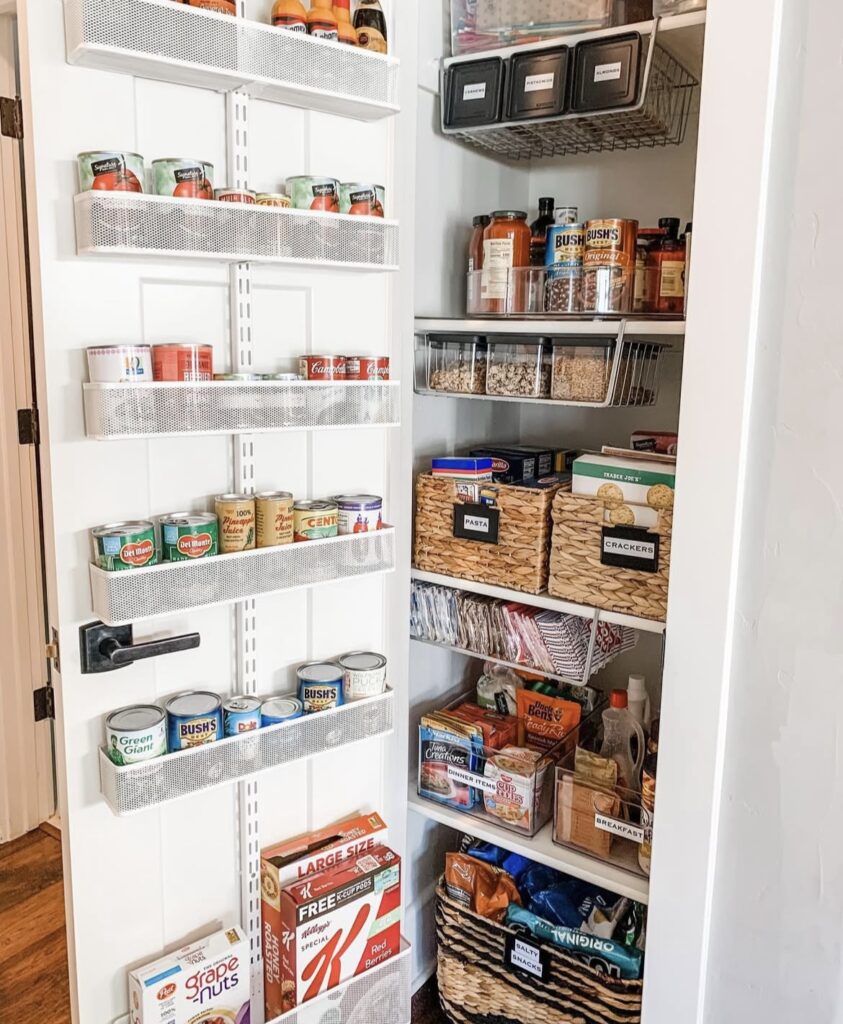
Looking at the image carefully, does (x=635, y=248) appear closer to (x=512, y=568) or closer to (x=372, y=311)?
(x=372, y=311)

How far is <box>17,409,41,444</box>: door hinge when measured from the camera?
2.36 metres

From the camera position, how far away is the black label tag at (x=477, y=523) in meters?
1.68

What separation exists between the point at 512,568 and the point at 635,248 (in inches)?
24.6

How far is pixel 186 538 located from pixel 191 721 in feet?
0.98

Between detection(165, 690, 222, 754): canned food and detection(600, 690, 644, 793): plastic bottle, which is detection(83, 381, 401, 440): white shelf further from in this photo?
detection(600, 690, 644, 793): plastic bottle

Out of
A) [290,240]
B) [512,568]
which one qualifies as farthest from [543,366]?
[290,240]

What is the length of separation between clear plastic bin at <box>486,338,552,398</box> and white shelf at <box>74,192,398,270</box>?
266 mm

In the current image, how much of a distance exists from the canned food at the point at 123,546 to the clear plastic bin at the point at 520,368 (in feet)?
2.30

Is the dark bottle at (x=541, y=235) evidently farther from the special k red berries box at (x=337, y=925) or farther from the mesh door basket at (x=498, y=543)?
the special k red berries box at (x=337, y=925)

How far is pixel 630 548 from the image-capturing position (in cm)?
152

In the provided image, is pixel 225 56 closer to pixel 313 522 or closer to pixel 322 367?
pixel 322 367

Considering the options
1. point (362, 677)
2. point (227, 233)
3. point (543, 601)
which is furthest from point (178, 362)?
point (543, 601)

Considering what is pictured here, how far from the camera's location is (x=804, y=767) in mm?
1353

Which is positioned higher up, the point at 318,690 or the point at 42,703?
the point at 318,690
